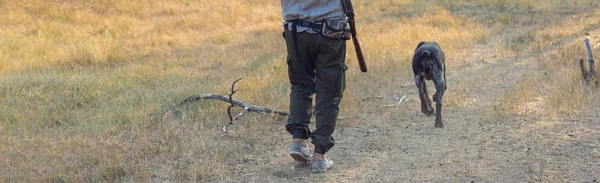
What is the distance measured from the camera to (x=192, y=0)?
16.6 meters

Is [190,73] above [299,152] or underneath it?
underneath

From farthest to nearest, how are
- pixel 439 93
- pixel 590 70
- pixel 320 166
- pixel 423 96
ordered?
pixel 590 70 < pixel 423 96 < pixel 439 93 < pixel 320 166

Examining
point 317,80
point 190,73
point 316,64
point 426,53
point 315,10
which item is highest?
point 315,10

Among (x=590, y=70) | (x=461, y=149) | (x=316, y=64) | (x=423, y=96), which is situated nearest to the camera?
(x=316, y=64)

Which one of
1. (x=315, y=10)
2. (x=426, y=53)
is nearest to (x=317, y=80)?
(x=315, y=10)

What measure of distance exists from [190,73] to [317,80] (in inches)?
189

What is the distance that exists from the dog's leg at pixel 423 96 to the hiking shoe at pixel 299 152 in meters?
1.83

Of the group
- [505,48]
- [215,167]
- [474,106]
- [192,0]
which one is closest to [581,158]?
[474,106]

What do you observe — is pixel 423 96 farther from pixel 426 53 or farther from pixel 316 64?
pixel 316 64

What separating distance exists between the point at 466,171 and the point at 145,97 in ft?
13.0

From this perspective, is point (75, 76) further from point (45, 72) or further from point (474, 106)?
point (474, 106)

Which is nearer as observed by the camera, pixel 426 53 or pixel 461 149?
pixel 461 149

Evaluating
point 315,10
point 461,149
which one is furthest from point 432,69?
point 315,10

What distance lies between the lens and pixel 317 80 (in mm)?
4711
